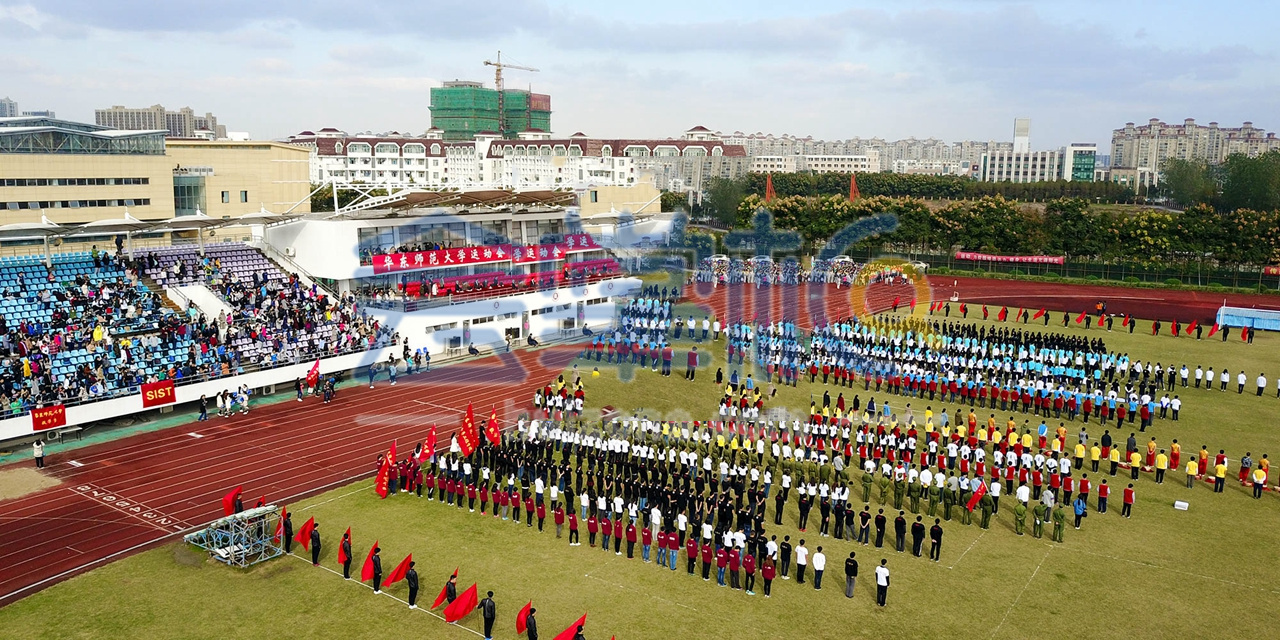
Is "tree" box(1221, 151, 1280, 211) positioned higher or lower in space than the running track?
higher

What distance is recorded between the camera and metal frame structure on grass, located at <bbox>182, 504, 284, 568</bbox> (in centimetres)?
1408

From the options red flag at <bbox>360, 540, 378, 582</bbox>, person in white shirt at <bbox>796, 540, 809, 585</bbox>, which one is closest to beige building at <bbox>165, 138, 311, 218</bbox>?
red flag at <bbox>360, 540, 378, 582</bbox>

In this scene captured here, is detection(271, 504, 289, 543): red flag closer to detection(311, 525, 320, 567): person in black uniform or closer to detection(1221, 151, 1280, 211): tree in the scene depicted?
detection(311, 525, 320, 567): person in black uniform

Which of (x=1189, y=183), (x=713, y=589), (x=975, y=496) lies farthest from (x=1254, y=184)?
(x=713, y=589)

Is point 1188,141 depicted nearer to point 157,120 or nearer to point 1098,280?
point 1098,280

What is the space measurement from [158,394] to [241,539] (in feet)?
33.3

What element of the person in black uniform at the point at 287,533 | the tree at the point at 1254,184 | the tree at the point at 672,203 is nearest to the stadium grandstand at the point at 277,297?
the person in black uniform at the point at 287,533

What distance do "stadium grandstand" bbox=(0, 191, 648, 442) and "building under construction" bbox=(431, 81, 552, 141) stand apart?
11874 centimetres

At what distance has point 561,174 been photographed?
104312mm

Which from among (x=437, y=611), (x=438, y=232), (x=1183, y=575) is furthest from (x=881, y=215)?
(x=437, y=611)

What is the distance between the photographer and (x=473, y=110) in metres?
156

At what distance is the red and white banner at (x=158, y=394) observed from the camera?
72.9 ft

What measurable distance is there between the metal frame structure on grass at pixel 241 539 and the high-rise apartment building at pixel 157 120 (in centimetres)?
11565

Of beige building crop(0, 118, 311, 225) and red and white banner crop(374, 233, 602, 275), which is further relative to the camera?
beige building crop(0, 118, 311, 225)
